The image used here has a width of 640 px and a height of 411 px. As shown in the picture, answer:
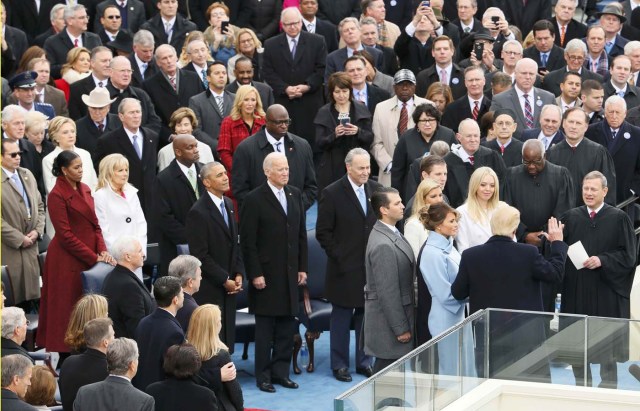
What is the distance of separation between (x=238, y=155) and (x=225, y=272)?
170cm

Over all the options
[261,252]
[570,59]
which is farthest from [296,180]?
[570,59]

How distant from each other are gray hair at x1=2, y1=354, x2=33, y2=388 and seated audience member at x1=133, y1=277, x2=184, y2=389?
2.94 feet

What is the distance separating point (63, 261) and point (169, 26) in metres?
6.00

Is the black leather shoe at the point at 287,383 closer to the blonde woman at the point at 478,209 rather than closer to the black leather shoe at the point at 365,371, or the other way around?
the black leather shoe at the point at 365,371

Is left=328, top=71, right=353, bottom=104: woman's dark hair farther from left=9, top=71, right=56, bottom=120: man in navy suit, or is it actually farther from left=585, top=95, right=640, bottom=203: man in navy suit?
left=9, top=71, right=56, bottom=120: man in navy suit

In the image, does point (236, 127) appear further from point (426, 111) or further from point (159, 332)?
point (159, 332)

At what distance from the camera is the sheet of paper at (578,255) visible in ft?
34.0

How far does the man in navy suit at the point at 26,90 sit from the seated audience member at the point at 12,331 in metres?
4.57

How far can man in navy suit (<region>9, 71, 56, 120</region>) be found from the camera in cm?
1261

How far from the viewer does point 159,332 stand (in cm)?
820

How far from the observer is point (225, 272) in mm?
10289

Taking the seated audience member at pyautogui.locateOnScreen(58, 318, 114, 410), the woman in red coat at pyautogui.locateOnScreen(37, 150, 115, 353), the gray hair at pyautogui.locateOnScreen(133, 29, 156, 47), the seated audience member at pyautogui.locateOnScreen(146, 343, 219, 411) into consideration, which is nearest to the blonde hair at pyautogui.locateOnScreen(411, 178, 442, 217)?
the woman in red coat at pyautogui.locateOnScreen(37, 150, 115, 353)

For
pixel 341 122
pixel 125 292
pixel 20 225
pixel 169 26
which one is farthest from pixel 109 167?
pixel 169 26

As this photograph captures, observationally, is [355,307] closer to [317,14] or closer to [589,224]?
[589,224]
